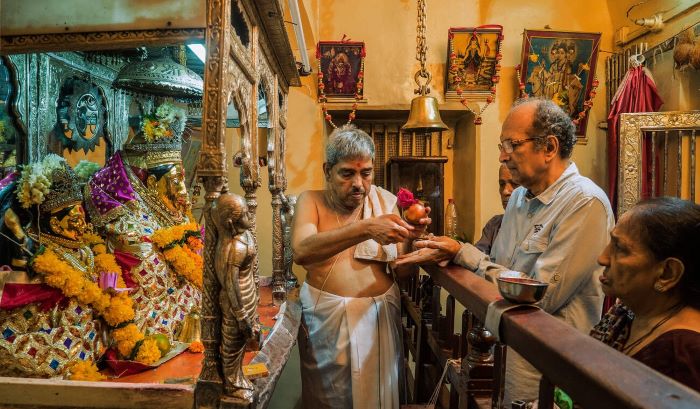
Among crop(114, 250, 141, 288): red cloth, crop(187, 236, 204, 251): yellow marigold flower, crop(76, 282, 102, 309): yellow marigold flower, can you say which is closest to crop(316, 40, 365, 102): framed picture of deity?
crop(187, 236, 204, 251): yellow marigold flower

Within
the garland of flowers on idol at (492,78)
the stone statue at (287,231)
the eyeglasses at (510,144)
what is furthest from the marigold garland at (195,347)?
the garland of flowers on idol at (492,78)

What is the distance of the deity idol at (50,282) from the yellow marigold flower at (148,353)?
0.18m

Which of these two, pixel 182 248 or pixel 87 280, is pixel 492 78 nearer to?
pixel 182 248

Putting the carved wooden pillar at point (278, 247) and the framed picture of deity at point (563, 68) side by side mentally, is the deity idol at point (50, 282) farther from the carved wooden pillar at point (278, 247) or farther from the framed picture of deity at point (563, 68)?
the framed picture of deity at point (563, 68)

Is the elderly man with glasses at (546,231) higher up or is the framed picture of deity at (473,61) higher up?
the framed picture of deity at (473,61)

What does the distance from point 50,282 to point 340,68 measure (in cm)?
482

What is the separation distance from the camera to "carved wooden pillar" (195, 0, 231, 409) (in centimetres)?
186

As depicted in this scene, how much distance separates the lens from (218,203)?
71.7 inches

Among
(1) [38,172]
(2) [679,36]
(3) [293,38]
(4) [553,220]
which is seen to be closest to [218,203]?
(1) [38,172]

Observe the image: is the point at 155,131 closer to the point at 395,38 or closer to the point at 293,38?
the point at 293,38

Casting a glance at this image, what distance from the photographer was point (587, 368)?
71cm

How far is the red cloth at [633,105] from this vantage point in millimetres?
5263

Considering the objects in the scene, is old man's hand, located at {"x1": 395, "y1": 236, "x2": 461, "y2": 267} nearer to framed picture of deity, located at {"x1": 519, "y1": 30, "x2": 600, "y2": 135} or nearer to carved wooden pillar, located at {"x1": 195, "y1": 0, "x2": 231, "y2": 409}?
carved wooden pillar, located at {"x1": 195, "y1": 0, "x2": 231, "y2": 409}

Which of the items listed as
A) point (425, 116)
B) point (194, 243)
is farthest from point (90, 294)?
point (425, 116)
